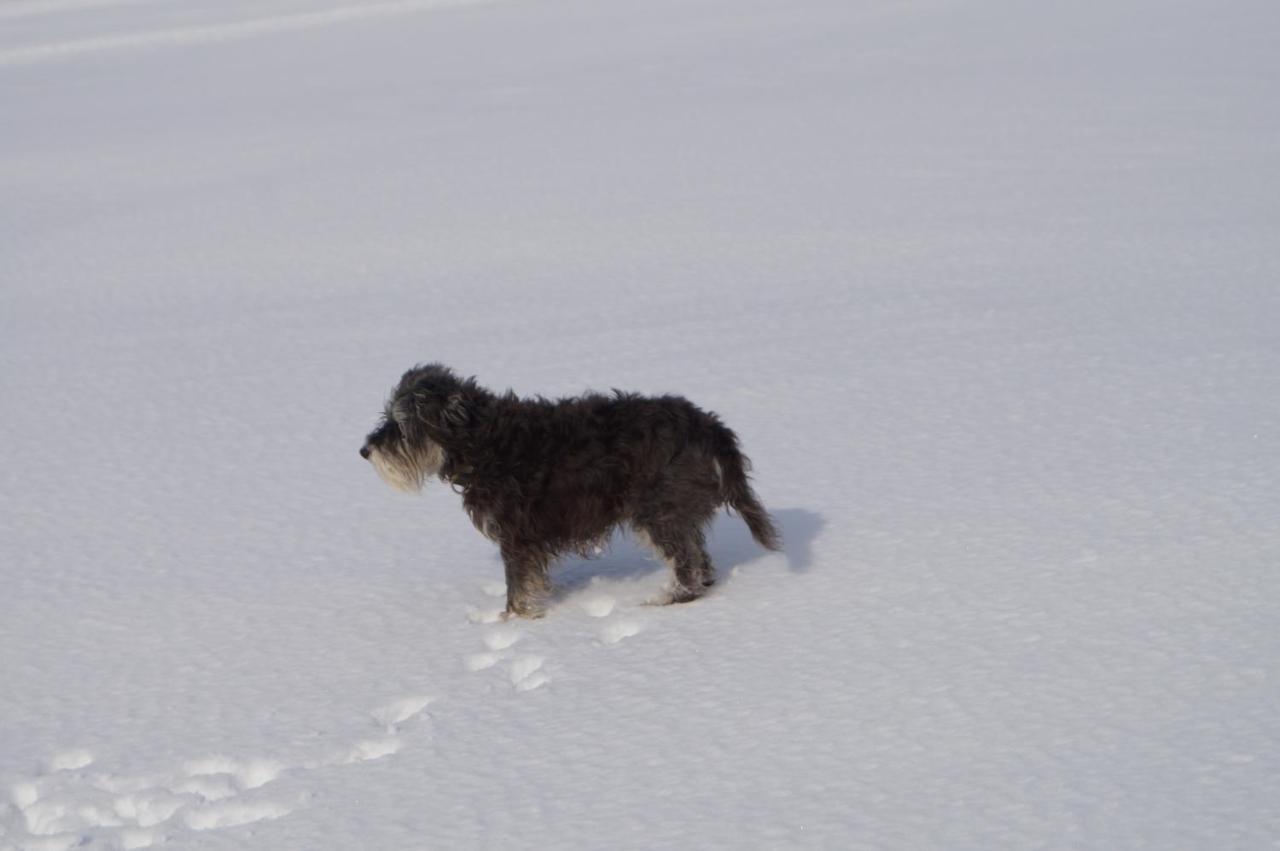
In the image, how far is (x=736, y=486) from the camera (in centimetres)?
600

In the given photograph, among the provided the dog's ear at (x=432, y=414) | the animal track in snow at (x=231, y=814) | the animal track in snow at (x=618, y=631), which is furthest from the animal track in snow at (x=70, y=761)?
the animal track in snow at (x=618, y=631)

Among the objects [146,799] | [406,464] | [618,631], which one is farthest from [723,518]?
[146,799]

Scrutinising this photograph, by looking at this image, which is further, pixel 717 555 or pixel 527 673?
pixel 717 555

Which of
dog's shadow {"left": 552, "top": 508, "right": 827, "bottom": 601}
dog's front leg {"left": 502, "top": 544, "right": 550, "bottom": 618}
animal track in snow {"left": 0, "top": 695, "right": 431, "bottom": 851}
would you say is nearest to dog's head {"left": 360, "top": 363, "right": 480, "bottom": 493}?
dog's front leg {"left": 502, "top": 544, "right": 550, "bottom": 618}

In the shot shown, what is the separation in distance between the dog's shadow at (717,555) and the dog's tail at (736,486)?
14.3 inches

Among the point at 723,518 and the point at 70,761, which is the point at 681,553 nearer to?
the point at 723,518

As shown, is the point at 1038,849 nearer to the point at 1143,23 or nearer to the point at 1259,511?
the point at 1259,511

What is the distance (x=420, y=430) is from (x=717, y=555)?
5.17 feet

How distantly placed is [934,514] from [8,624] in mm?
4277

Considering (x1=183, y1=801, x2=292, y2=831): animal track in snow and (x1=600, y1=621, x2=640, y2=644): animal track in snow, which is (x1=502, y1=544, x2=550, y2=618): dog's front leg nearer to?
(x1=600, y1=621, x2=640, y2=644): animal track in snow

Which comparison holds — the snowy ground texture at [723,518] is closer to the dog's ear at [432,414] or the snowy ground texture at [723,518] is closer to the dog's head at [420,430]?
the dog's head at [420,430]

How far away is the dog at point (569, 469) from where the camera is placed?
233 inches

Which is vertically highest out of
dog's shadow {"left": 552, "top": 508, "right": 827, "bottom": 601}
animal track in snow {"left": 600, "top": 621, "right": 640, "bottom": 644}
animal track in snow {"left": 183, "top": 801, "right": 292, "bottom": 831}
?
dog's shadow {"left": 552, "top": 508, "right": 827, "bottom": 601}

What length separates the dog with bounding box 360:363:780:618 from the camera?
5.91 m
